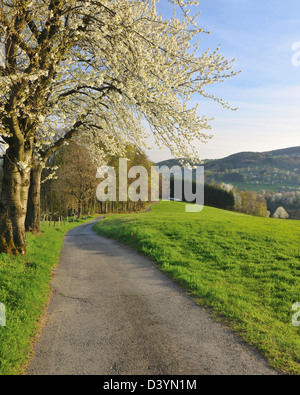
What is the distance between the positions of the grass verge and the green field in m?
4.54

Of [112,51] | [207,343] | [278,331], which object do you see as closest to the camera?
[207,343]

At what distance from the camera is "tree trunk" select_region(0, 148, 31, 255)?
35.6 ft

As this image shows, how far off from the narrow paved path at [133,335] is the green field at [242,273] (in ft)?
1.61

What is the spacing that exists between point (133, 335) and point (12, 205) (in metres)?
7.60

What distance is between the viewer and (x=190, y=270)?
11.4 metres

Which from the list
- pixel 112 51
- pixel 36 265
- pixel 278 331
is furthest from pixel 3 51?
pixel 278 331

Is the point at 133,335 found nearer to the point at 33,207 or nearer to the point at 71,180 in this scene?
the point at 33,207

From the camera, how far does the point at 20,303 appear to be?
698cm

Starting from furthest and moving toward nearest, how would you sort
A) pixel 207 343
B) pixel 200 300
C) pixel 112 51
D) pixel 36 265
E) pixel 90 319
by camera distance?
pixel 112 51 → pixel 36 265 → pixel 200 300 → pixel 90 319 → pixel 207 343

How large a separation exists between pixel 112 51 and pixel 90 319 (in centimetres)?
993

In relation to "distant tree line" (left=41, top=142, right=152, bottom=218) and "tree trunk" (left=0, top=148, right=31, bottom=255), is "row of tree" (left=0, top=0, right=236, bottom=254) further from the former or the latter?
"distant tree line" (left=41, top=142, right=152, bottom=218)

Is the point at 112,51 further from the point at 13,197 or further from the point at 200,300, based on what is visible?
the point at 200,300

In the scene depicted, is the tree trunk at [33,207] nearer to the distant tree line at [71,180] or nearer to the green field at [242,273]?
the green field at [242,273]

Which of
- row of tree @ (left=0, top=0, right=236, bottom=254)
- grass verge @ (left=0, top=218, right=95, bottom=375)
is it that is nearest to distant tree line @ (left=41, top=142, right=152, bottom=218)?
row of tree @ (left=0, top=0, right=236, bottom=254)
